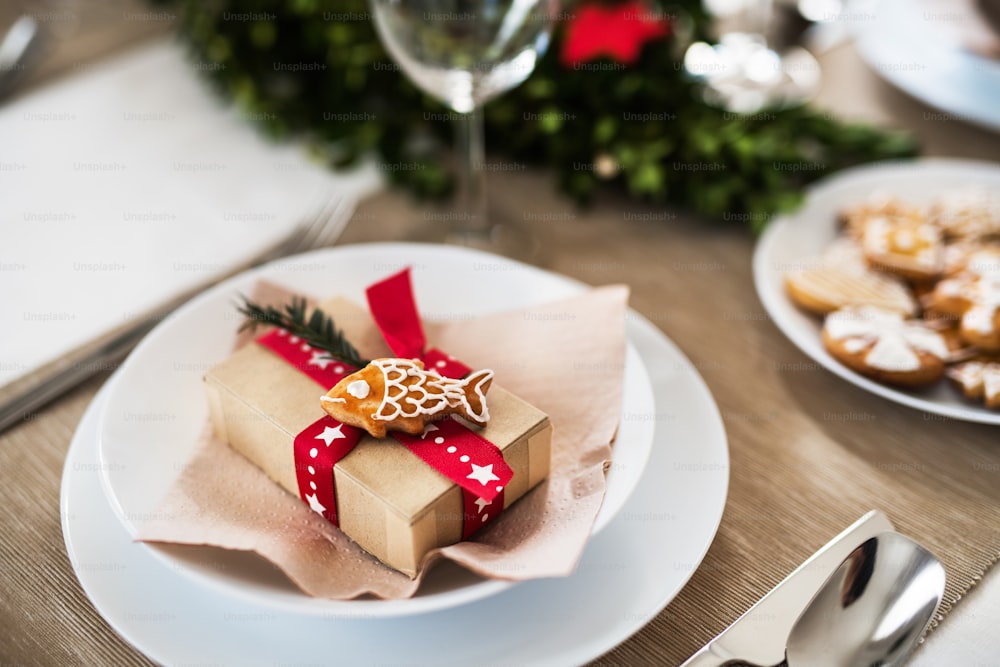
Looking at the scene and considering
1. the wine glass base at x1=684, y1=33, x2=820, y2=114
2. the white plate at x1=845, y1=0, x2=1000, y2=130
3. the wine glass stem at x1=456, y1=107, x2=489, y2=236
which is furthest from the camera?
the wine glass base at x1=684, y1=33, x2=820, y2=114

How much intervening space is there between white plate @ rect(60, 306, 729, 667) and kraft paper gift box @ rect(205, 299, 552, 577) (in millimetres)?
54

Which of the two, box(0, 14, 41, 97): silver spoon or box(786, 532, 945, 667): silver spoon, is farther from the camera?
box(0, 14, 41, 97): silver spoon

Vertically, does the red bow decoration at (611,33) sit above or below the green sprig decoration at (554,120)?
above

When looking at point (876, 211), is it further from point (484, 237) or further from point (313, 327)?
point (313, 327)

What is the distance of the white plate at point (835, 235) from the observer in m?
0.75

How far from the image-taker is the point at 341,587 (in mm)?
552

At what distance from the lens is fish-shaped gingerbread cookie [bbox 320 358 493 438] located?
0.58 meters

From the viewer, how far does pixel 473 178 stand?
1002mm

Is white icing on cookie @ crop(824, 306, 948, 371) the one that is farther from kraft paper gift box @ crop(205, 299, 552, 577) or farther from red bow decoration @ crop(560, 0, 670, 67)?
red bow decoration @ crop(560, 0, 670, 67)

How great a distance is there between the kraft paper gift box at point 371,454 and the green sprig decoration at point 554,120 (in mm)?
459

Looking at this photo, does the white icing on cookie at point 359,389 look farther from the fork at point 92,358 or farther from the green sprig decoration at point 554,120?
the green sprig decoration at point 554,120

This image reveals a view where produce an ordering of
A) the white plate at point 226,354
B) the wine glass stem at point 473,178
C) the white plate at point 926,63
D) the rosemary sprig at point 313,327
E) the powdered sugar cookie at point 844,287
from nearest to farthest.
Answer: the white plate at point 226,354
the rosemary sprig at point 313,327
the powdered sugar cookie at point 844,287
the wine glass stem at point 473,178
the white plate at point 926,63

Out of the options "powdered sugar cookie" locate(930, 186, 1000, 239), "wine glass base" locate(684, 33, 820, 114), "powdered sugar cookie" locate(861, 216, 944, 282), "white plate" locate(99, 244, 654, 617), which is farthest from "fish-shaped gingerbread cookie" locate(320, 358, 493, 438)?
"wine glass base" locate(684, 33, 820, 114)

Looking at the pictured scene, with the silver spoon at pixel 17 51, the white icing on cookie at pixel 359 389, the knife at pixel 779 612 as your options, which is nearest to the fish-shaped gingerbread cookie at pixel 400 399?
the white icing on cookie at pixel 359 389
